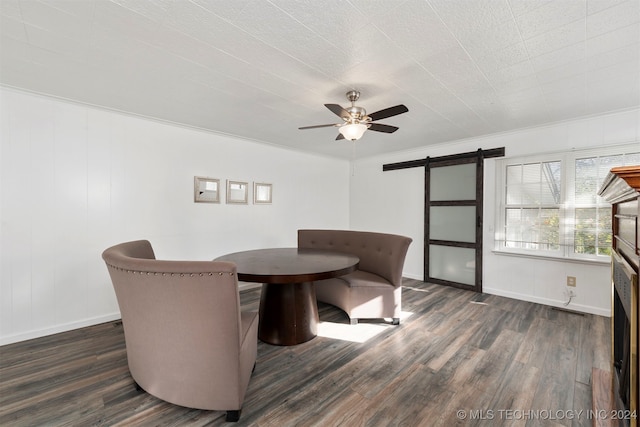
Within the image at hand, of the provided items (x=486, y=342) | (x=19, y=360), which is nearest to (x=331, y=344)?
(x=486, y=342)

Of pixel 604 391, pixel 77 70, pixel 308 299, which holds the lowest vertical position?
pixel 604 391

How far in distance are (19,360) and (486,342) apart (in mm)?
4055

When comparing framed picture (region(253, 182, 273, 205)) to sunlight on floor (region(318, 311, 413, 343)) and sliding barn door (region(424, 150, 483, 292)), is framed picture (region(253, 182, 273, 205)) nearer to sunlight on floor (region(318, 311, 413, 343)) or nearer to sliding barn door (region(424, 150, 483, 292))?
sunlight on floor (region(318, 311, 413, 343))

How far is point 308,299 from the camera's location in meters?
2.56

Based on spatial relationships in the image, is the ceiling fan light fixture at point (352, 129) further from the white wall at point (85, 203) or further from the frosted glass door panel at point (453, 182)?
the frosted glass door panel at point (453, 182)

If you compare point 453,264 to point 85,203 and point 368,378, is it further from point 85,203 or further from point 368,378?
point 85,203

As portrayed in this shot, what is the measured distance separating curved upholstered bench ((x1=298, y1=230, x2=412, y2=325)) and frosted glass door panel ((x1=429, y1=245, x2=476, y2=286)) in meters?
1.85

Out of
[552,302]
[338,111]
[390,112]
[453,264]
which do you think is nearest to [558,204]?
[552,302]

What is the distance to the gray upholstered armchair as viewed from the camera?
1.37 metres

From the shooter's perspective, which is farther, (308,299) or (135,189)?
(135,189)

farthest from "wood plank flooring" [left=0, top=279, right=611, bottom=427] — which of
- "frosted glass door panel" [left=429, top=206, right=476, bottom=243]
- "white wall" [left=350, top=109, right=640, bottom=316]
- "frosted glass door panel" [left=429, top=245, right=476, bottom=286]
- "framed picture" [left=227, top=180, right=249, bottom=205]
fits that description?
"framed picture" [left=227, top=180, right=249, bottom=205]

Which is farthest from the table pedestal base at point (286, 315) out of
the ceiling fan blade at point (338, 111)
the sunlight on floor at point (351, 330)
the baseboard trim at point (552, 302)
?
the baseboard trim at point (552, 302)

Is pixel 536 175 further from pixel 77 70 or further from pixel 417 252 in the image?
pixel 77 70

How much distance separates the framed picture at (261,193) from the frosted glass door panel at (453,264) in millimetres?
2929
